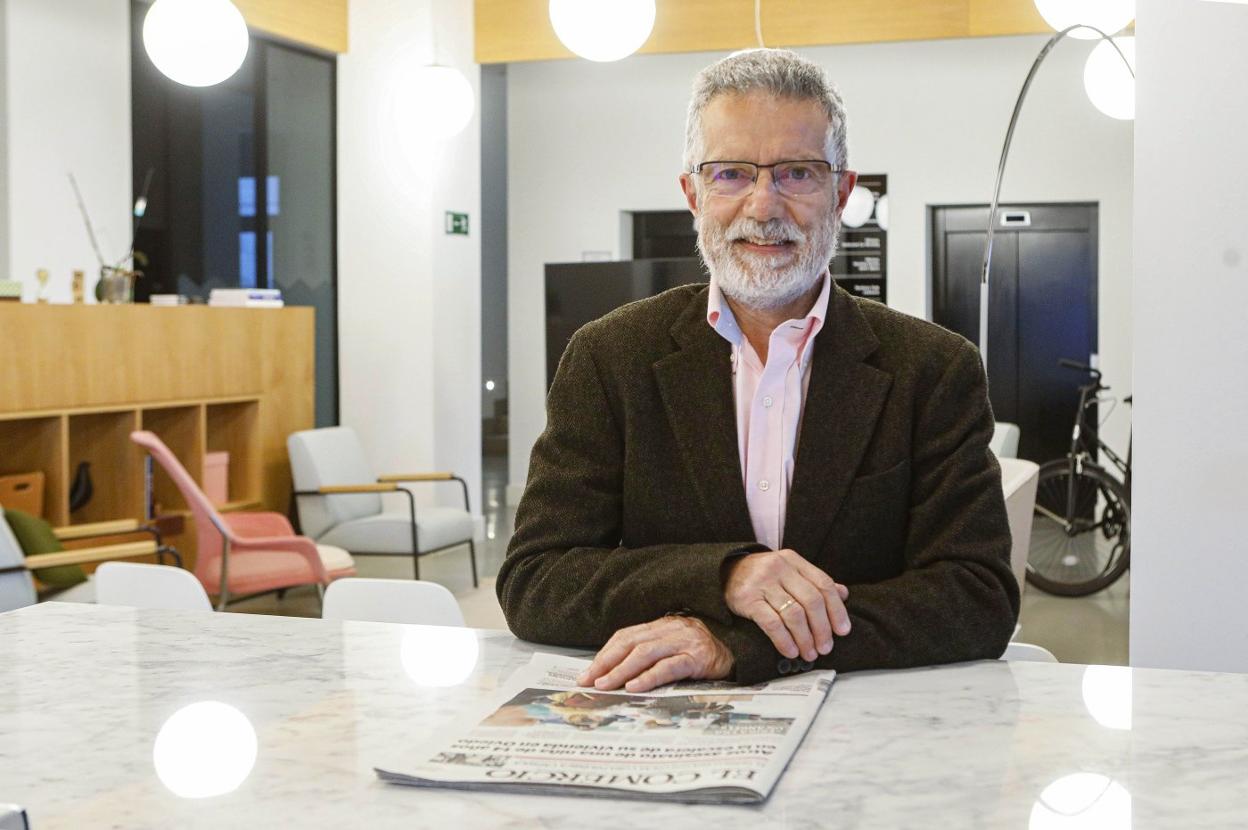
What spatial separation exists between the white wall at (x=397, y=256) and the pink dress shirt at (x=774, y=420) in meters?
6.91

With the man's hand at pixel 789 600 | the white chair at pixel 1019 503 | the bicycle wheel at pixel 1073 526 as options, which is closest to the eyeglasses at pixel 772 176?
the man's hand at pixel 789 600

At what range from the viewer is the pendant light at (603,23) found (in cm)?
→ 391

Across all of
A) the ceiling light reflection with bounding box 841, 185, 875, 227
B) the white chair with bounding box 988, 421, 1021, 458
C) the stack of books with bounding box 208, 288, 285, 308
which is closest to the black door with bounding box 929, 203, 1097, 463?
the ceiling light reflection with bounding box 841, 185, 875, 227

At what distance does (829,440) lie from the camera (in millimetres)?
1747

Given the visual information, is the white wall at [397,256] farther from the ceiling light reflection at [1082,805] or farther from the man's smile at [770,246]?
the ceiling light reflection at [1082,805]

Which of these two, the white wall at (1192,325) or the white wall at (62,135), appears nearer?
the white wall at (1192,325)

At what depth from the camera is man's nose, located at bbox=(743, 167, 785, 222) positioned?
1.75 meters

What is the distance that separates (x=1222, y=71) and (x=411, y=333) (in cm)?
662

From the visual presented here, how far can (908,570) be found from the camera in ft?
5.73

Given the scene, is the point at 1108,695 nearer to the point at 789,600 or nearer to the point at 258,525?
the point at 789,600

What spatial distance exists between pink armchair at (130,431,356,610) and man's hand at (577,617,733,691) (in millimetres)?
4317

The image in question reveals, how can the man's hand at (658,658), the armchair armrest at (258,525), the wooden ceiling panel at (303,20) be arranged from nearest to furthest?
the man's hand at (658,658)
the armchair armrest at (258,525)
the wooden ceiling panel at (303,20)

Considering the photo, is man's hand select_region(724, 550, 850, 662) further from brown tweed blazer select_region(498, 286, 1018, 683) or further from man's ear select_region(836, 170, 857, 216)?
man's ear select_region(836, 170, 857, 216)

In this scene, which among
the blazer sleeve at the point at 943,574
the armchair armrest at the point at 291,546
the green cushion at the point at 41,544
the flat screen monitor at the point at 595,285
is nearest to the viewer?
the blazer sleeve at the point at 943,574
